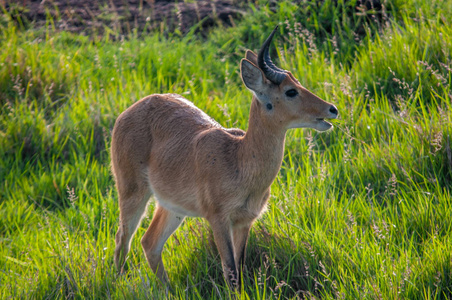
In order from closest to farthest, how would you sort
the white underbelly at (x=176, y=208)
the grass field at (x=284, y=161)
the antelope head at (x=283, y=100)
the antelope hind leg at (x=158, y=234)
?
the antelope head at (x=283, y=100), the grass field at (x=284, y=161), the white underbelly at (x=176, y=208), the antelope hind leg at (x=158, y=234)

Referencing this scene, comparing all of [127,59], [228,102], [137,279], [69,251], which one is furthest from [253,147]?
[127,59]

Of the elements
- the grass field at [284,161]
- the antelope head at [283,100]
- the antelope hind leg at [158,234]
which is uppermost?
the antelope head at [283,100]

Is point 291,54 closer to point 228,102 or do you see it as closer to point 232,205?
point 228,102

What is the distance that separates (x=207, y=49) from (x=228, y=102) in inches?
60.2

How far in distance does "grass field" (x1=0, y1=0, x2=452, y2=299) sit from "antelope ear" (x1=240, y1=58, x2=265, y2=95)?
1050mm

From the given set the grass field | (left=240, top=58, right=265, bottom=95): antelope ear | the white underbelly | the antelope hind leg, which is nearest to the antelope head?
(left=240, top=58, right=265, bottom=95): antelope ear

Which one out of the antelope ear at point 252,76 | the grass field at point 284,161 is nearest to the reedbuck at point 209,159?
the antelope ear at point 252,76

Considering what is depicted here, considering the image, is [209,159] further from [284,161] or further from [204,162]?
[284,161]

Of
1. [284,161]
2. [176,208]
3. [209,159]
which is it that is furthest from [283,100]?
[284,161]

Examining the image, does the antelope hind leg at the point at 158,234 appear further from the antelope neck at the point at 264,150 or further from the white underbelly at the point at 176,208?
the antelope neck at the point at 264,150

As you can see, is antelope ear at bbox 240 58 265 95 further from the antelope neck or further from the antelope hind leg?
the antelope hind leg

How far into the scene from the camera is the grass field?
4.12 meters

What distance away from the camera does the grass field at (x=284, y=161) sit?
4.12 metres

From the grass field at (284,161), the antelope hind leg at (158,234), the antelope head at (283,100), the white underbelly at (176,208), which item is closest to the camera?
the antelope head at (283,100)
